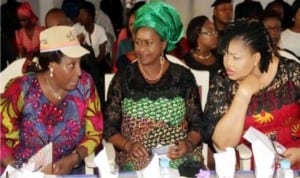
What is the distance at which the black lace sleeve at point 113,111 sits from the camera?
3.14 meters

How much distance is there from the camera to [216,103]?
283 centimetres

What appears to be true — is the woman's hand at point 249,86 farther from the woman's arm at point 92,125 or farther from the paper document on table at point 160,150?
the woman's arm at point 92,125

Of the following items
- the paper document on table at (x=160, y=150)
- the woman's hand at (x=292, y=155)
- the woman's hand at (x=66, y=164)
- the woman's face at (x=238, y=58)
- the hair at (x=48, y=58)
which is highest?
the woman's face at (x=238, y=58)

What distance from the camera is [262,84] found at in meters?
2.78

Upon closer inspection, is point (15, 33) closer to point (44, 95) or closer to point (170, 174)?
point (44, 95)

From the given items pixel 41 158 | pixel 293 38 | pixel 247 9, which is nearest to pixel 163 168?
pixel 41 158

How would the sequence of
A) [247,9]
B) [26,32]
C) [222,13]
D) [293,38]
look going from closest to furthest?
1. [293,38]
2. [222,13]
3. [26,32]
4. [247,9]

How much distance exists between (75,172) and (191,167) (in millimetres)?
576

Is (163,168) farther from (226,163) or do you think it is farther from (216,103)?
(216,103)

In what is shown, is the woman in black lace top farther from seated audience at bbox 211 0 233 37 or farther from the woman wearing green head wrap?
seated audience at bbox 211 0 233 37

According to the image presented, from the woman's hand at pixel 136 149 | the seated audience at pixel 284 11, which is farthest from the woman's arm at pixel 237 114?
the seated audience at pixel 284 11

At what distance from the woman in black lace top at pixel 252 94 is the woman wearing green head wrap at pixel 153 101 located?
243mm

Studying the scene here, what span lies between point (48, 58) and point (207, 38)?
152 cm

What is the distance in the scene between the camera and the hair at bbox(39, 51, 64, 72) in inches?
117
